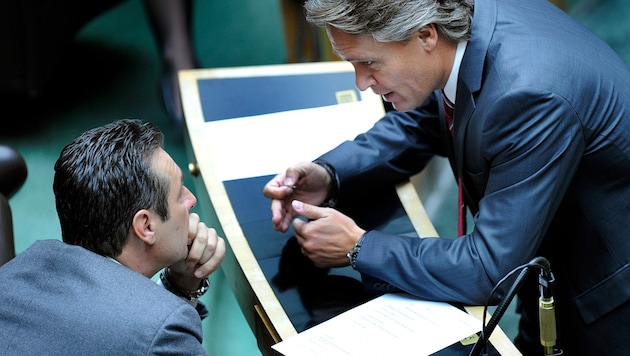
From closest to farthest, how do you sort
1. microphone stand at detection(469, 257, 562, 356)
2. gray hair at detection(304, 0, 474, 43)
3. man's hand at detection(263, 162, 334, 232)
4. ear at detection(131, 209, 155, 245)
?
1. microphone stand at detection(469, 257, 562, 356)
2. ear at detection(131, 209, 155, 245)
3. gray hair at detection(304, 0, 474, 43)
4. man's hand at detection(263, 162, 334, 232)

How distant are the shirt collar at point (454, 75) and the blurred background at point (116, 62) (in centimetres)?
127

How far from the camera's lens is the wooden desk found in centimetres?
186

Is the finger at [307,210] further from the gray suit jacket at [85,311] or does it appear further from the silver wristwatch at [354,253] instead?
the gray suit jacket at [85,311]

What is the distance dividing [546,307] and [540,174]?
1.09 ft

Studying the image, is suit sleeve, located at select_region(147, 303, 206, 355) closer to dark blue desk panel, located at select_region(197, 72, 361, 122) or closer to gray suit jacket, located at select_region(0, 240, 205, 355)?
gray suit jacket, located at select_region(0, 240, 205, 355)

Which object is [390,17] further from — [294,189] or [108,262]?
[108,262]

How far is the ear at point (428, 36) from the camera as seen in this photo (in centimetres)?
175

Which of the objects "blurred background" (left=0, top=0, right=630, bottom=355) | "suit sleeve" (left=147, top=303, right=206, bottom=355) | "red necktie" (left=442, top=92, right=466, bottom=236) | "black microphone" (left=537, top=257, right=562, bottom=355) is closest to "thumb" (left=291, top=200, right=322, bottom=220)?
"red necktie" (left=442, top=92, right=466, bottom=236)

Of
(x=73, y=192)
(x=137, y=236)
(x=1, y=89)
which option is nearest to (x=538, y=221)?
(x=137, y=236)

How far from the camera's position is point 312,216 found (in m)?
1.91

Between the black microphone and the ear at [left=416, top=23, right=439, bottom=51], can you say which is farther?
the ear at [left=416, top=23, right=439, bottom=51]

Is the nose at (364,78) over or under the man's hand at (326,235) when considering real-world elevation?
over

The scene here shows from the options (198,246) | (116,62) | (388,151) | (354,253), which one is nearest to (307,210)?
(354,253)

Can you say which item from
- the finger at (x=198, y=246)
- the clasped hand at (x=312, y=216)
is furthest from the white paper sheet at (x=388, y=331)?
the finger at (x=198, y=246)
